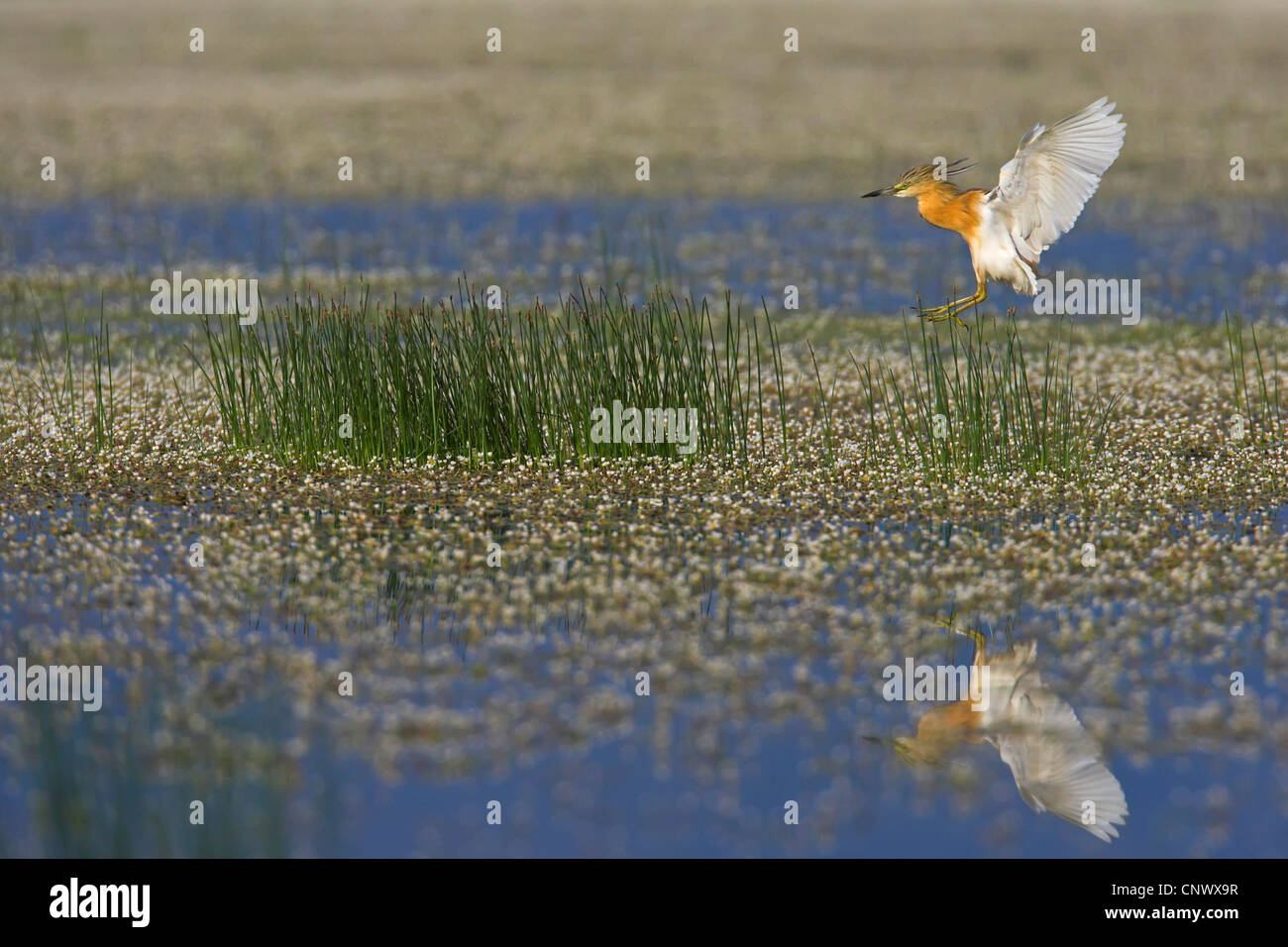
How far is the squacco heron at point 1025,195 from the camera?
7691mm

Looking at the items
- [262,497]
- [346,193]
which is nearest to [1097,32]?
[346,193]

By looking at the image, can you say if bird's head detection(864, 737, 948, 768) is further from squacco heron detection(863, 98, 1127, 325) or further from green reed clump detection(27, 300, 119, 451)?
green reed clump detection(27, 300, 119, 451)

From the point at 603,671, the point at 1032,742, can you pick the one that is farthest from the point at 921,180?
the point at 1032,742

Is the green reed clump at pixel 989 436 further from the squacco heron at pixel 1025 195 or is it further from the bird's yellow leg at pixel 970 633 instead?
the bird's yellow leg at pixel 970 633

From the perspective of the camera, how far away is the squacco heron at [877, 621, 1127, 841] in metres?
5.28

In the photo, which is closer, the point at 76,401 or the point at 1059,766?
the point at 1059,766

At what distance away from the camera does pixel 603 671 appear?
21.0 feet

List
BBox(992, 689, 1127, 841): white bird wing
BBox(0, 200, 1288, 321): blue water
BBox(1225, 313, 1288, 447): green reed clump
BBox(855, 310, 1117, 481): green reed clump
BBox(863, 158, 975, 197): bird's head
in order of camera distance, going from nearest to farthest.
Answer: BBox(992, 689, 1127, 841): white bird wing, BBox(863, 158, 975, 197): bird's head, BBox(855, 310, 1117, 481): green reed clump, BBox(1225, 313, 1288, 447): green reed clump, BBox(0, 200, 1288, 321): blue water

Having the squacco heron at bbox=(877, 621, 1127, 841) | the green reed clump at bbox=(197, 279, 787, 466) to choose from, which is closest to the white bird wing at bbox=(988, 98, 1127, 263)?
the green reed clump at bbox=(197, 279, 787, 466)

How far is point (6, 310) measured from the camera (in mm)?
14883

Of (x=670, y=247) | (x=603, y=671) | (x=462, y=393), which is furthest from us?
(x=670, y=247)

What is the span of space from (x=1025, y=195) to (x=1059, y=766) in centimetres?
344

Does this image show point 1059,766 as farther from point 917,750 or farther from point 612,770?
point 612,770
